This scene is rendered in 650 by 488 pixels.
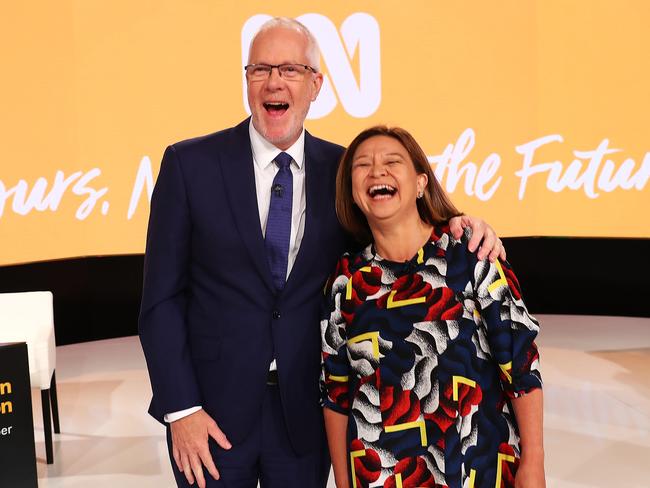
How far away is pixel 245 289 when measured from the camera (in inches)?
77.2

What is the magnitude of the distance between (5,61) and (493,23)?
3926 mm

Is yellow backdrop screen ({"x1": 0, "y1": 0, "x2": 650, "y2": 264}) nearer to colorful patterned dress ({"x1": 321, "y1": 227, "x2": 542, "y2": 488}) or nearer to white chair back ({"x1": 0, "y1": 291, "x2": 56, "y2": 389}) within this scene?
white chair back ({"x1": 0, "y1": 291, "x2": 56, "y2": 389})

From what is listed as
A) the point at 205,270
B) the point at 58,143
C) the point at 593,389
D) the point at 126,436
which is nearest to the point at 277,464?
the point at 205,270

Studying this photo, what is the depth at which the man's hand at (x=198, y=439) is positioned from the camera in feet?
6.40

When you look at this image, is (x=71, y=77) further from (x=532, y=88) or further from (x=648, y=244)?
(x=648, y=244)

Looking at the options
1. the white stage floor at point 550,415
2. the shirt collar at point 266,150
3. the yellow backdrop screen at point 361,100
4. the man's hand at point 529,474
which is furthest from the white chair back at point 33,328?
the man's hand at point 529,474

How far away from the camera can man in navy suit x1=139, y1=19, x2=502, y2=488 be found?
1951 mm

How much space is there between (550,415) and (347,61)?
3.40m

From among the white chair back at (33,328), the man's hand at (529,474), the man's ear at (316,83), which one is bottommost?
the white chair back at (33,328)

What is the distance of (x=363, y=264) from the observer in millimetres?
1964

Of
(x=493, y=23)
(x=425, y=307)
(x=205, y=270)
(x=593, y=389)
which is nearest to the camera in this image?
(x=425, y=307)

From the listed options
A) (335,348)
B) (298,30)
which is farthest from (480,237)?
(298,30)

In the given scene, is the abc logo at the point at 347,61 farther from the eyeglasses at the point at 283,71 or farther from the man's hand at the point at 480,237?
the man's hand at the point at 480,237

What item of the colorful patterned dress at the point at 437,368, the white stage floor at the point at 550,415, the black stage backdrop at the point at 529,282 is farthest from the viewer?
the black stage backdrop at the point at 529,282
